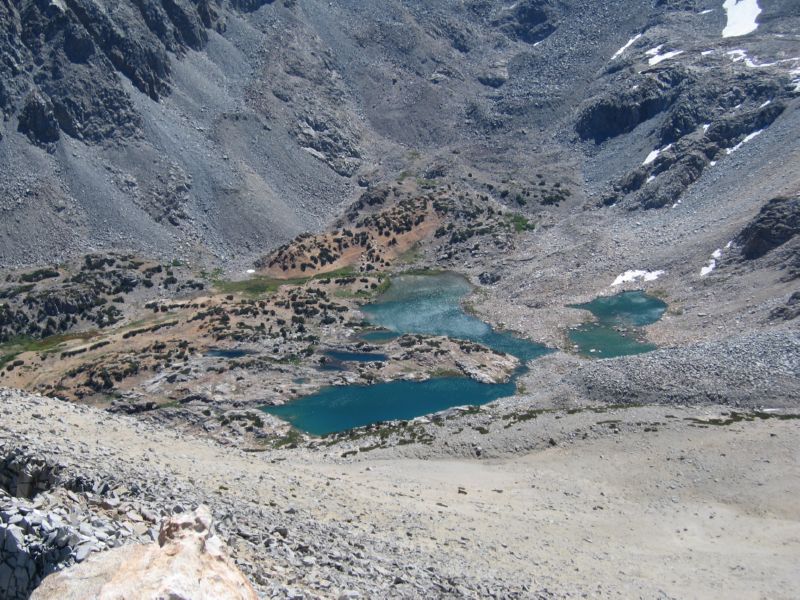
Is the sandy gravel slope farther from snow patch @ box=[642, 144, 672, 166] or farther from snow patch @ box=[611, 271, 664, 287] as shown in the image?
snow patch @ box=[642, 144, 672, 166]

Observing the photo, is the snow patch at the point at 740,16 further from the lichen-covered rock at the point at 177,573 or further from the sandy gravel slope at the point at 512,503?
the lichen-covered rock at the point at 177,573

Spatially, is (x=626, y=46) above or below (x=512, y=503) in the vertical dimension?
above

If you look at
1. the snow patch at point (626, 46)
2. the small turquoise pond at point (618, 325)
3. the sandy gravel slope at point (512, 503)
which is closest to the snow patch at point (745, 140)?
the small turquoise pond at point (618, 325)

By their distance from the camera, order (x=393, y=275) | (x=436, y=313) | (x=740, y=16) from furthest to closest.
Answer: (x=740, y=16) → (x=393, y=275) → (x=436, y=313)

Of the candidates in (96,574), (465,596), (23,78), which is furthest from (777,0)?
(96,574)

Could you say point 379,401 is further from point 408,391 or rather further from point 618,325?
point 618,325

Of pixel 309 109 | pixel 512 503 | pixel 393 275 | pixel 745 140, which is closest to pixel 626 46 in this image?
pixel 745 140
